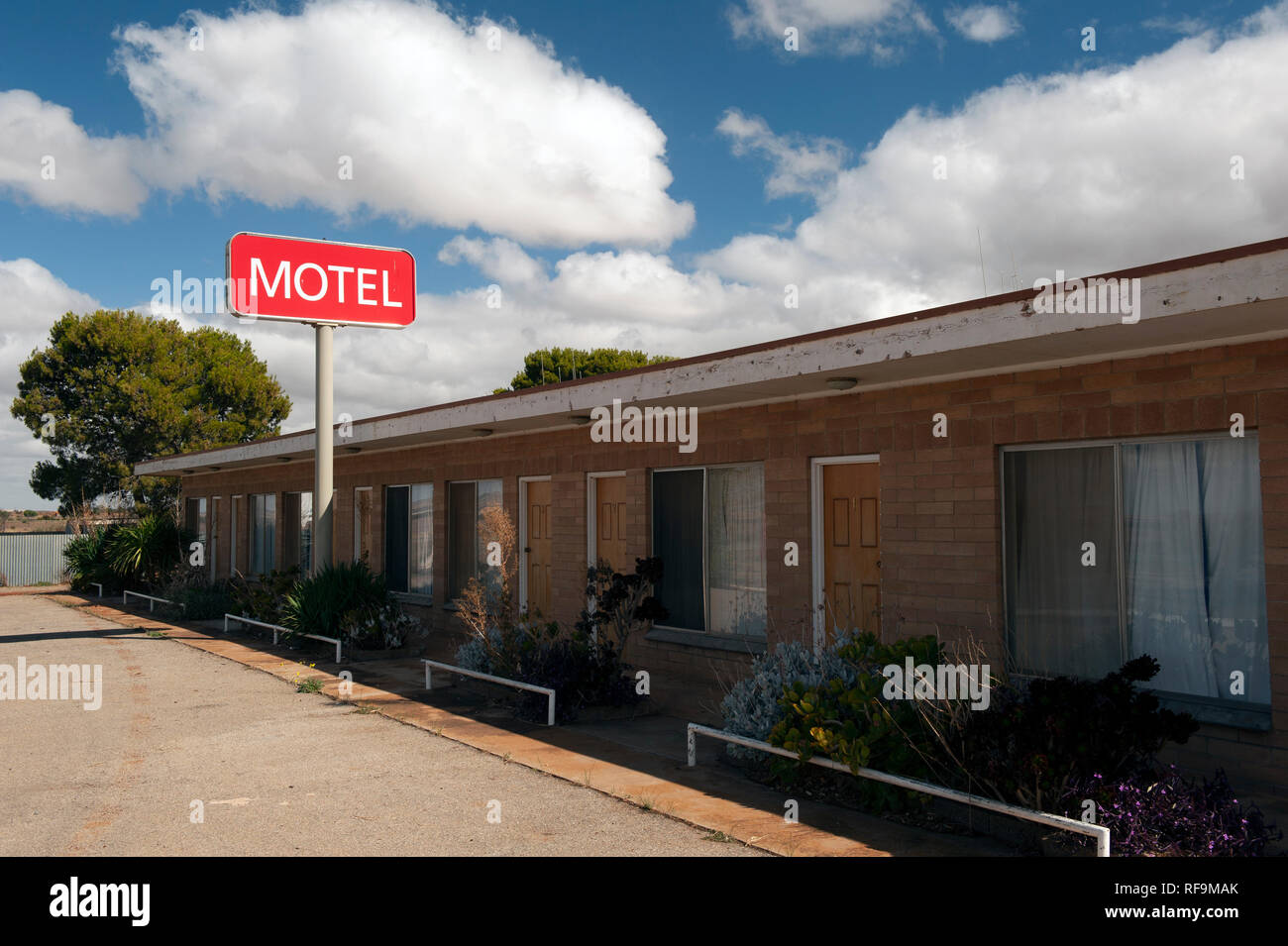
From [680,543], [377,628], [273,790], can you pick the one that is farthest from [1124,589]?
[377,628]

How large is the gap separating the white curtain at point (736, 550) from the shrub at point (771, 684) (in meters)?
2.54

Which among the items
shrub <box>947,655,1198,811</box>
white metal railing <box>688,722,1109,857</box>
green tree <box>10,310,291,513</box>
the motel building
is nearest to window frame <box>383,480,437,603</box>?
the motel building

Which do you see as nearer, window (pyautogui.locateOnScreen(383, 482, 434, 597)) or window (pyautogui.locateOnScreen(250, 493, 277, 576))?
window (pyautogui.locateOnScreen(383, 482, 434, 597))

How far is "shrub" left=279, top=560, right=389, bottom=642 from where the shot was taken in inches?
504

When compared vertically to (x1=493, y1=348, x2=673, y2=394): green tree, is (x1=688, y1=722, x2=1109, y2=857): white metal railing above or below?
below

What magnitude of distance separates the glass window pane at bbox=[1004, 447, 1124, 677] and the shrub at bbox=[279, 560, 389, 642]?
831 cm

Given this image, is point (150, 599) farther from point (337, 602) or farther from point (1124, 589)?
point (1124, 589)

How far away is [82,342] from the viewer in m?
33.7

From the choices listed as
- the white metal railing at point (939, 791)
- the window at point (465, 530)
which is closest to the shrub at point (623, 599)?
the white metal railing at point (939, 791)

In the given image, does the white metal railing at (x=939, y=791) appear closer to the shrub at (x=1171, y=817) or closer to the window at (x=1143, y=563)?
the shrub at (x=1171, y=817)

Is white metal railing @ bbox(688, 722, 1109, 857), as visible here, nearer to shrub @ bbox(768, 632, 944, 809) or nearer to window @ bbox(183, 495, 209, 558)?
Result: shrub @ bbox(768, 632, 944, 809)

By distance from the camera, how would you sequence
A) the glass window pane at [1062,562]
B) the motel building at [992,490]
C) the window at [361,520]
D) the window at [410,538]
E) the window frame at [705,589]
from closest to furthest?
the motel building at [992,490] < the glass window pane at [1062,562] < the window frame at [705,589] < the window at [410,538] < the window at [361,520]

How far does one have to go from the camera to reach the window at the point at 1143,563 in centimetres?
632
